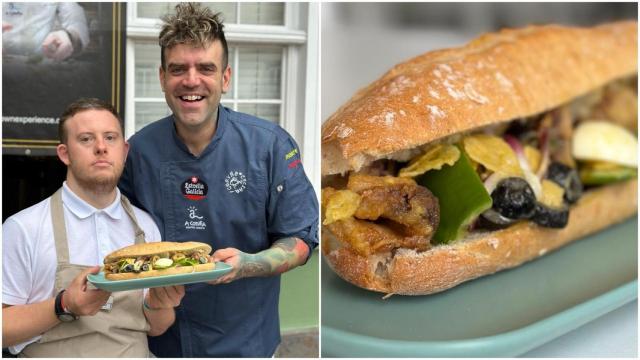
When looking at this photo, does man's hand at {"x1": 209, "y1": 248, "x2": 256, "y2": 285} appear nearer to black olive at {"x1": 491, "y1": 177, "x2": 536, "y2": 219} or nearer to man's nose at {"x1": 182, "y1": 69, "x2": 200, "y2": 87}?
man's nose at {"x1": 182, "y1": 69, "x2": 200, "y2": 87}

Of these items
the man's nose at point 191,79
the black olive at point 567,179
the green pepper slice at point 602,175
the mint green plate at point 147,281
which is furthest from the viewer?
the green pepper slice at point 602,175

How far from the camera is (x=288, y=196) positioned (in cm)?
213

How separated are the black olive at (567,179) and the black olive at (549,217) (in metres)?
0.14

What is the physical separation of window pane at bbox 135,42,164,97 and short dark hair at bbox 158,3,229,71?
33 mm

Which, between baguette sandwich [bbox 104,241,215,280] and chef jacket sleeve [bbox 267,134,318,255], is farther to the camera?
chef jacket sleeve [bbox 267,134,318,255]

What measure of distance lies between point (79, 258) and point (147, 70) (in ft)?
1.91

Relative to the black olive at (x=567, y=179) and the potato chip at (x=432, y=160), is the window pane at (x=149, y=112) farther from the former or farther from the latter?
the black olive at (x=567, y=179)

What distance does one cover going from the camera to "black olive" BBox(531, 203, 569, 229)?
2.39 metres

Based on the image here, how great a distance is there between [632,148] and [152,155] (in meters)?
1.88

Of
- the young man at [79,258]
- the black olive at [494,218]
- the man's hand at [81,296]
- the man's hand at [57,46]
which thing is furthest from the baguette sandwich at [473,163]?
the man's hand at [57,46]

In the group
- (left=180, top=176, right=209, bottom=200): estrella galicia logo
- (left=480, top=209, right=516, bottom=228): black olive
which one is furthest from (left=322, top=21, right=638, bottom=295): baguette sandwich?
(left=180, top=176, right=209, bottom=200): estrella galicia logo

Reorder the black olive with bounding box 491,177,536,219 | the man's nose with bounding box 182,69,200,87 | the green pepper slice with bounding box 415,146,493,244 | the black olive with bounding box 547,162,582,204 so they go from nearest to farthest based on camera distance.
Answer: the man's nose with bounding box 182,69,200,87, the green pepper slice with bounding box 415,146,493,244, the black olive with bounding box 491,177,536,219, the black olive with bounding box 547,162,582,204

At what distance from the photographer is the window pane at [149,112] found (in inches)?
82.5

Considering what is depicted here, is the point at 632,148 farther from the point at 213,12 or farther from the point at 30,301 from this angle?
the point at 30,301
